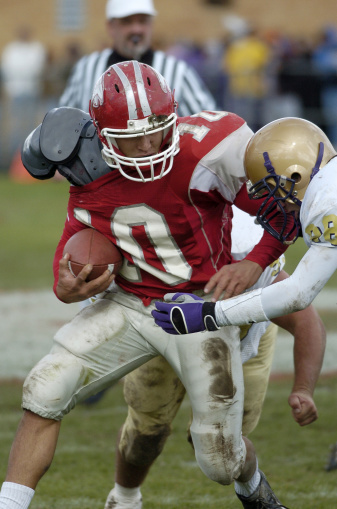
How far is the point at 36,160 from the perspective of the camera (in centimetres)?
315

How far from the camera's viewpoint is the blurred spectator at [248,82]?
13141 mm

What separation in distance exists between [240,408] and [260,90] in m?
10.6

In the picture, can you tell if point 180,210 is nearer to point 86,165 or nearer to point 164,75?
point 86,165

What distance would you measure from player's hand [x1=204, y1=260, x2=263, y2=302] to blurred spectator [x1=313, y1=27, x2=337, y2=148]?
10248 mm

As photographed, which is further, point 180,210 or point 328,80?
point 328,80

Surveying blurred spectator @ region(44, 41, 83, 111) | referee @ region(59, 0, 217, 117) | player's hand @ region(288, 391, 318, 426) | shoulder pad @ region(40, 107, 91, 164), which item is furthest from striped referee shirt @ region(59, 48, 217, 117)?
blurred spectator @ region(44, 41, 83, 111)

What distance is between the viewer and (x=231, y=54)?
546 inches

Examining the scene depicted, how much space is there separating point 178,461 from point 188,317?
1371mm

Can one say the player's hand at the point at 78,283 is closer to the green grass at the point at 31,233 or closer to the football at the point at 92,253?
the football at the point at 92,253

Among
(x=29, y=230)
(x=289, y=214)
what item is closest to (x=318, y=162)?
(x=289, y=214)

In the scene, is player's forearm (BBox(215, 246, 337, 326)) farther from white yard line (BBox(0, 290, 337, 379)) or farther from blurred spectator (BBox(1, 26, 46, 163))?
blurred spectator (BBox(1, 26, 46, 163))

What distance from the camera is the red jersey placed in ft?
10.1

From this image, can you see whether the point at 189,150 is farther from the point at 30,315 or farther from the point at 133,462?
the point at 30,315

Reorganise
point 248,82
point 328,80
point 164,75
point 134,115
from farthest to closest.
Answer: point 248,82
point 328,80
point 164,75
point 134,115
